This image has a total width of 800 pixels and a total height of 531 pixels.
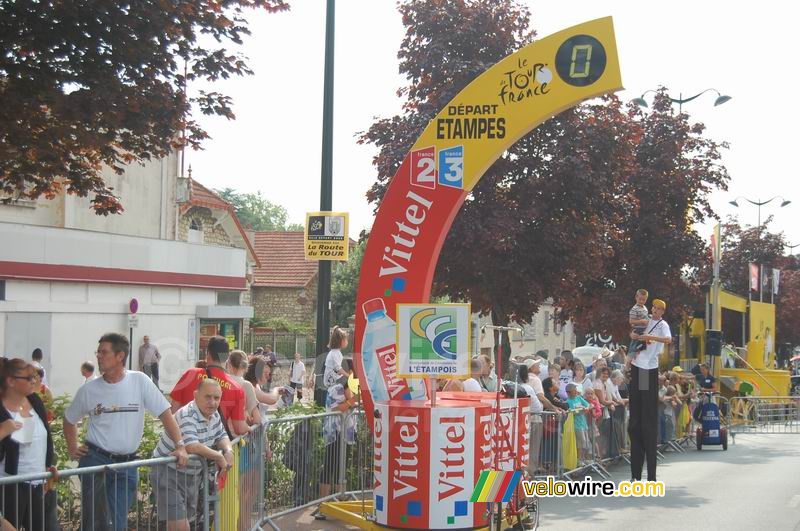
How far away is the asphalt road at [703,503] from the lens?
10414 mm

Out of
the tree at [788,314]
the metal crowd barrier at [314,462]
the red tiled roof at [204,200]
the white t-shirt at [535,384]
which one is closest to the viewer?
the metal crowd barrier at [314,462]

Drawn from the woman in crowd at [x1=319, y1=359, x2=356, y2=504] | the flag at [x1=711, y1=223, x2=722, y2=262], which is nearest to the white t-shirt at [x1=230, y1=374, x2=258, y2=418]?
the woman in crowd at [x1=319, y1=359, x2=356, y2=504]

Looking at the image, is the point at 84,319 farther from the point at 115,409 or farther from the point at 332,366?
the point at 115,409

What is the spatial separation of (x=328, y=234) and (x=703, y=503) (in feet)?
18.2

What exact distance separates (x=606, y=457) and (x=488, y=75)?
8145mm

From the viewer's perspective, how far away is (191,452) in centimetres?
734

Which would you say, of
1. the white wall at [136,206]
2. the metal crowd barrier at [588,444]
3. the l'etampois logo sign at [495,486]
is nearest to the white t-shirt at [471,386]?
the metal crowd barrier at [588,444]

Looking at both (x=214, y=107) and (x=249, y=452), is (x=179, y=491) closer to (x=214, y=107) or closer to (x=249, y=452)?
(x=249, y=452)

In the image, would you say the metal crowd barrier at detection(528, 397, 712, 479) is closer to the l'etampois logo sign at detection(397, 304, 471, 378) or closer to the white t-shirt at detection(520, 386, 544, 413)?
the white t-shirt at detection(520, 386, 544, 413)

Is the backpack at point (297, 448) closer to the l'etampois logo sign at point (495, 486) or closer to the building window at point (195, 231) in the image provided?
the l'etampois logo sign at point (495, 486)

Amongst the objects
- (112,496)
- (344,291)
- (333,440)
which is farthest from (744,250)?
(112,496)

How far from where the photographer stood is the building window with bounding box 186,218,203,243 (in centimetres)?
4025

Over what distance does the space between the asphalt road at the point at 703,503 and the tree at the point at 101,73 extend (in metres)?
5.82

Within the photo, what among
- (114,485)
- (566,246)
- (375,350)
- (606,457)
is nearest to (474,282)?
(566,246)
